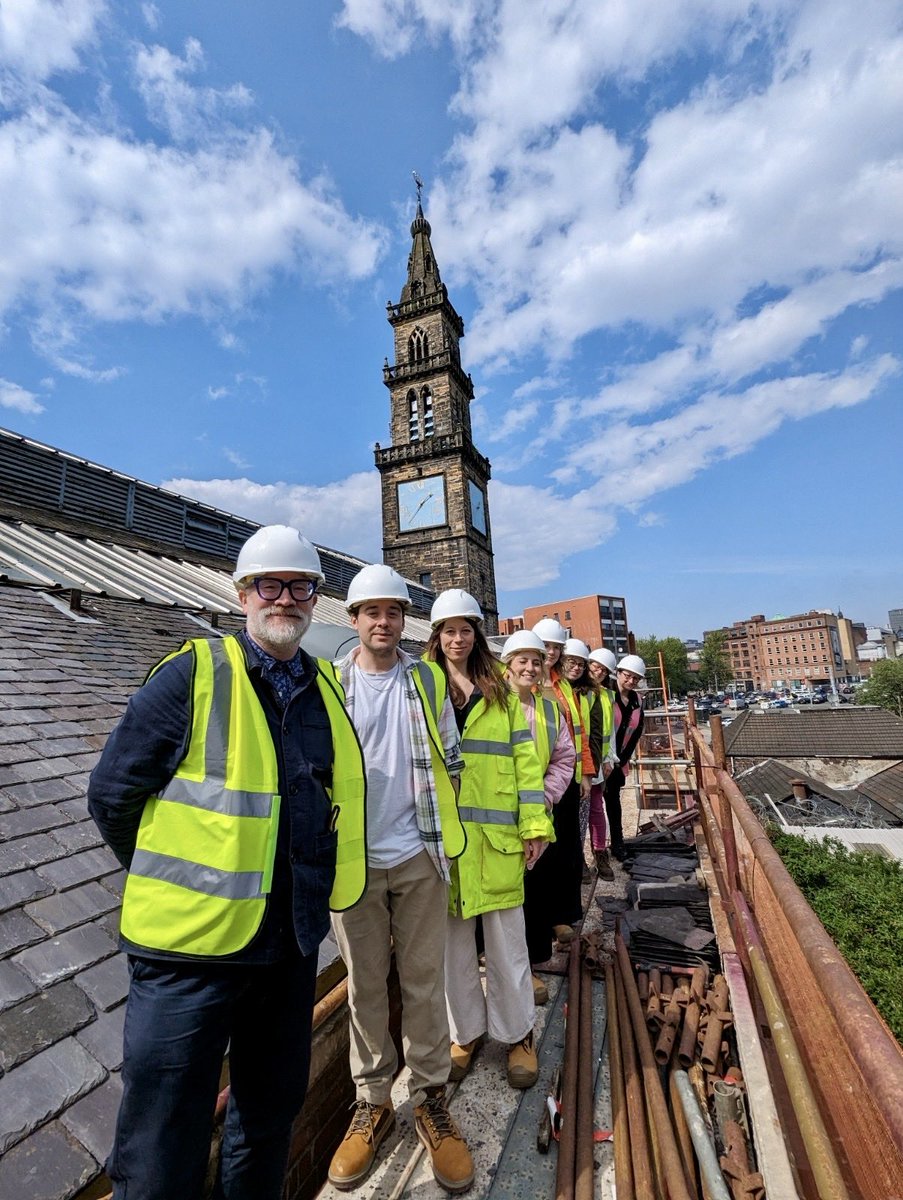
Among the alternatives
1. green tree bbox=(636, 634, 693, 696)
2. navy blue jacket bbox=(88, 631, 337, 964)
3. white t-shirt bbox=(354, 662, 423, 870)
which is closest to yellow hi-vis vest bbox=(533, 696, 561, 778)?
white t-shirt bbox=(354, 662, 423, 870)

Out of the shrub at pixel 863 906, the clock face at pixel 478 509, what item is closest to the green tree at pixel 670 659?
the clock face at pixel 478 509

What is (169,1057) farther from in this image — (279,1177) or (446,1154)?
(446,1154)

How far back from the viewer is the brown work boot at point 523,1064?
94.4 inches

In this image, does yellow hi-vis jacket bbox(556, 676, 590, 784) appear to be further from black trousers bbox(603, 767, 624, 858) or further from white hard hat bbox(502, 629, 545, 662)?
black trousers bbox(603, 767, 624, 858)

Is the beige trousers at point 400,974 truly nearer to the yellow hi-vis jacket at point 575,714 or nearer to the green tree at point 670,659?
the yellow hi-vis jacket at point 575,714

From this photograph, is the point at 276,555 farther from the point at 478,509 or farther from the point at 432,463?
the point at 478,509

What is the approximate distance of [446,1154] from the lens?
1984 millimetres

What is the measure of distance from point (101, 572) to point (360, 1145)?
647 cm

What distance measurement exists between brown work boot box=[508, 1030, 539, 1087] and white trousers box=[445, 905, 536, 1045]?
0.16 ft

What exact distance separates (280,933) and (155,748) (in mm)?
615

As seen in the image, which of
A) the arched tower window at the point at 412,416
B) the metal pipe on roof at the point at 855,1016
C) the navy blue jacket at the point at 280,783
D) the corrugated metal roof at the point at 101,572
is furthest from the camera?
the arched tower window at the point at 412,416

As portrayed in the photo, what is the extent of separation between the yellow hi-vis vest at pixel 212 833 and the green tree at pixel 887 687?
83.6 metres

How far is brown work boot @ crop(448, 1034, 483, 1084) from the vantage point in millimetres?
2471

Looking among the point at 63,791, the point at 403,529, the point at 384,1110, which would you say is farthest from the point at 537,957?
the point at 403,529
